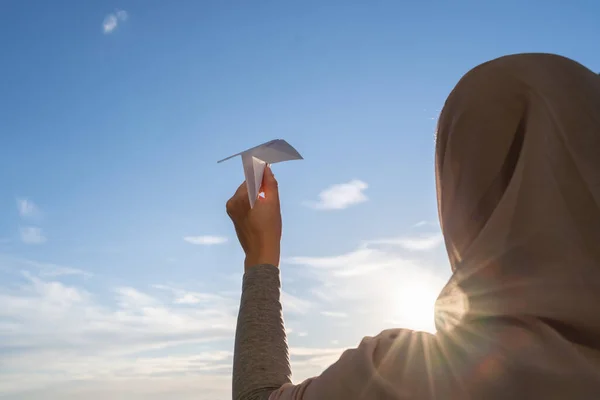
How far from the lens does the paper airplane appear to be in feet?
8.48

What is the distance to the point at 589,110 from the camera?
67.2 inches

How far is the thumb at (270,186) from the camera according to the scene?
2646mm

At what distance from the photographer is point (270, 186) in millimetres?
2686

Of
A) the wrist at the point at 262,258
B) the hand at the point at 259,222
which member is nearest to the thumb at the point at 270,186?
the hand at the point at 259,222

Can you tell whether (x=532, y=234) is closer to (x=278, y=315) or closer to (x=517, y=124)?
(x=517, y=124)

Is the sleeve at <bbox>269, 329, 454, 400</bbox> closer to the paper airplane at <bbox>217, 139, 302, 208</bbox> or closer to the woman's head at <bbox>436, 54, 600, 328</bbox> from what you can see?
the woman's head at <bbox>436, 54, 600, 328</bbox>

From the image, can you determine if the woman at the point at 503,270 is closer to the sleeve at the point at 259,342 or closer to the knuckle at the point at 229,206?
the sleeve at the point at 259,342

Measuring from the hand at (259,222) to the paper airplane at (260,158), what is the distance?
0.16ft

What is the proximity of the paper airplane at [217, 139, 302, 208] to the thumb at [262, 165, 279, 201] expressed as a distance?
0.03 metres

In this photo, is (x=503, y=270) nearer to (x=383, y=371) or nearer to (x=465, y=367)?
(x=465, y=367)

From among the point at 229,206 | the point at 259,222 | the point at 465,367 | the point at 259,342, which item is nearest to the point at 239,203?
the point at 229,206

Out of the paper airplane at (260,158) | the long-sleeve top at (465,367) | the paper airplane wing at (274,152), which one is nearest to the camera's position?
the long-sleeve top at (465,367)

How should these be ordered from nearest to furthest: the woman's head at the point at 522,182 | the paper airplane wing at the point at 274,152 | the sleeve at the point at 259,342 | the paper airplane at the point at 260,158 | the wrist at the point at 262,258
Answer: the woman's head at the point at 522,182
the sleeve at the point at 259,342
the wrist at the point at 262,258
the paper airplane at the point at 260,158
the paper airplane wing at the point at 274,152

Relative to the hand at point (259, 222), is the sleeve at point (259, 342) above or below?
below
